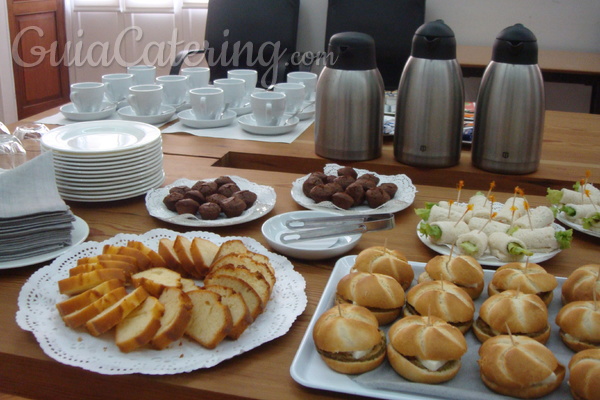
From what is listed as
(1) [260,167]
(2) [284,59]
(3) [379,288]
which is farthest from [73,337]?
(2) [284,59]

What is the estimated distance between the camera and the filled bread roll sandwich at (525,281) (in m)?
0.78

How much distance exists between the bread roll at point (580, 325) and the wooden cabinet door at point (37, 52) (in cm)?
409

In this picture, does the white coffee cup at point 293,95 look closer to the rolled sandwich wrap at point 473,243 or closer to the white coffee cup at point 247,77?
the white coffee cup at point 247,77

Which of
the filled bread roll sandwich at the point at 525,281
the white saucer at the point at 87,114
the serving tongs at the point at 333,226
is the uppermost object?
the white saucer at the point at 87,114

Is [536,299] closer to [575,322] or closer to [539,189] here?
[575,322]

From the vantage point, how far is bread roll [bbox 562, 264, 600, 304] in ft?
2.50

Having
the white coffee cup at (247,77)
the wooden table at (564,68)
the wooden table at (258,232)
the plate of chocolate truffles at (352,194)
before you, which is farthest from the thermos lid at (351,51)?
the wooden table at (564,68)

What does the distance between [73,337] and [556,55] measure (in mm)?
3108

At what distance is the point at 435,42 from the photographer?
1362 millimetres

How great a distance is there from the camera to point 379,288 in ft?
A: 2.48

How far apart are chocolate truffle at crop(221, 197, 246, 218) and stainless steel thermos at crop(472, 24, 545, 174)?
0.64m

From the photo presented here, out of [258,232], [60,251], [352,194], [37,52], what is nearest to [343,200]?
[352,194]

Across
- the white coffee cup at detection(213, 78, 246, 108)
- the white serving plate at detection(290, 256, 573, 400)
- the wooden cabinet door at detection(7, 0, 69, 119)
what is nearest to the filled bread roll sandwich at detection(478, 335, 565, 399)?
the white serving plate at detection(290, 256, 573, 400)

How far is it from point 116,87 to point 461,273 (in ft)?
4.80
